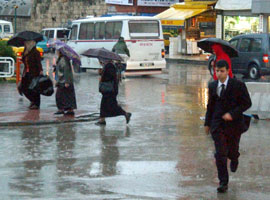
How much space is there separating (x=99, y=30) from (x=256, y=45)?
690 centimetres

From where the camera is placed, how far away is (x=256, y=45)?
25344 millimetres

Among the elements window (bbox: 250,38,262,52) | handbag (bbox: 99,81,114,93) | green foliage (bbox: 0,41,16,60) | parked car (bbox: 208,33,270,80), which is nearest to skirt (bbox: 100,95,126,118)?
handbag (bbox: 99,81,114,93)

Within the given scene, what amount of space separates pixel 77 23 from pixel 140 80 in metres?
5.98

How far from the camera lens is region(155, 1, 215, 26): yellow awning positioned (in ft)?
142

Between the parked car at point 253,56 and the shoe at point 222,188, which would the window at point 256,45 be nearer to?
the parked car at point 253,56

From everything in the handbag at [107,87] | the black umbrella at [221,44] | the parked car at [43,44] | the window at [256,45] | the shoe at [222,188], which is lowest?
the parked car at [43,44]

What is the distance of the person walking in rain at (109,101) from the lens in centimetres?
1361

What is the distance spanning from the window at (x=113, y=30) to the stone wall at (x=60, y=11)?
4067 centimetres

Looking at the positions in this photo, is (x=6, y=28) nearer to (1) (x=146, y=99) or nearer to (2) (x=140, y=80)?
(2) (x=140, y=80)

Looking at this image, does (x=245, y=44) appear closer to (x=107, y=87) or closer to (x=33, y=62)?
(x=33, y=62)

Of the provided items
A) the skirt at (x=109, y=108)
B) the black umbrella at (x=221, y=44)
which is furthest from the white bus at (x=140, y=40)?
the black umbrella at (x=221, y=44)

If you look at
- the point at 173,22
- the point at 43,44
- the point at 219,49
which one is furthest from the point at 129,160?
the point at 43,44

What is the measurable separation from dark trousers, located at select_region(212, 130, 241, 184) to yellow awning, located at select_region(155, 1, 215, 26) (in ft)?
115

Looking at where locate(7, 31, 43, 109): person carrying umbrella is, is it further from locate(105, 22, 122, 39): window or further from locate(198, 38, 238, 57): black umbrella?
locate(105, 22, 122, 39): window
